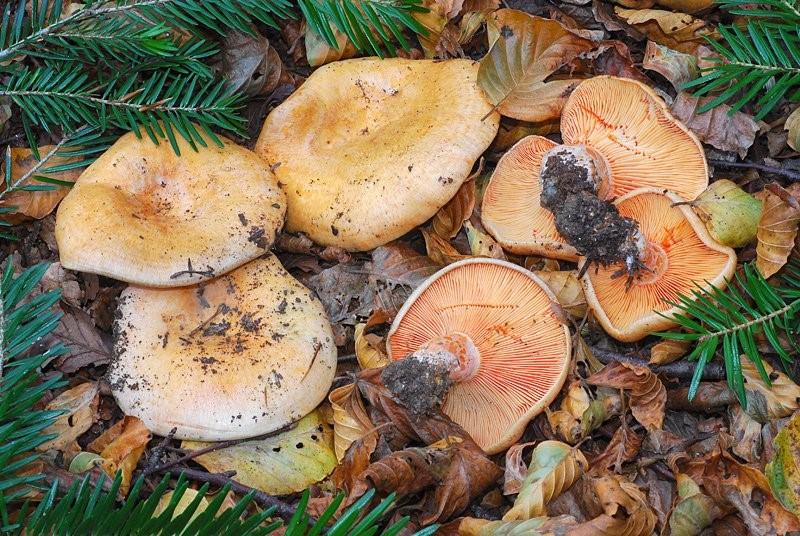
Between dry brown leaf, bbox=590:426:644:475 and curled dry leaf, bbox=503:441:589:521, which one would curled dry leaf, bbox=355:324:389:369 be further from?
dry brown leaf, bbox=590:426:644:475

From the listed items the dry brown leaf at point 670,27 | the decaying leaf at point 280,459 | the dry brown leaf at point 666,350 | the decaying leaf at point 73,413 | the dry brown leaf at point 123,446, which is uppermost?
the dry brown leaf at point 670,27

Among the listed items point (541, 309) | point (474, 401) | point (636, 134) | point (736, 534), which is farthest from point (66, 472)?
point (636, 134)

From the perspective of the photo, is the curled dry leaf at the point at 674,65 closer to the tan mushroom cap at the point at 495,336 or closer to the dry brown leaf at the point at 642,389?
the tan mushroom cap at the point at 495,336

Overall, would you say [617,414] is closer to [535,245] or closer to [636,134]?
[535,245]

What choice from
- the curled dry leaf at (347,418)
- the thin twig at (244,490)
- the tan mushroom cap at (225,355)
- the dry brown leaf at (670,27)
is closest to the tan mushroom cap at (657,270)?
the dry brown leaf at (670,27)

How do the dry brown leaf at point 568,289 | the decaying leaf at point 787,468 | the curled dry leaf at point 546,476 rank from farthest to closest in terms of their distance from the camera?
1. the dry brown leaf at point 568,289
2. the curled dry leaf at point 546,476
3. the decaying leaf at point 787,468

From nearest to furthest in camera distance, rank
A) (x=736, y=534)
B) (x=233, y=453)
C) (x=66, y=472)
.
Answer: (x=736, y=534)
(x=66, y=472)
(x=233, y=453)

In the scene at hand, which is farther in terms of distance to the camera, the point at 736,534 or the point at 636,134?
the point at 636,134
